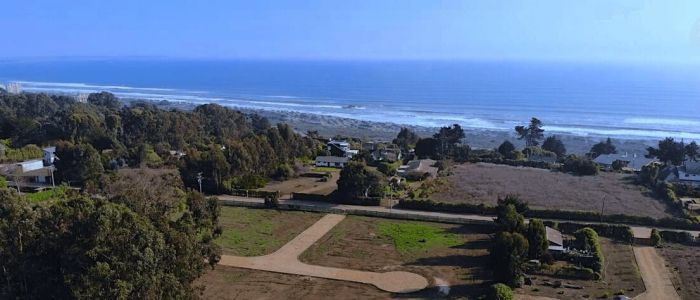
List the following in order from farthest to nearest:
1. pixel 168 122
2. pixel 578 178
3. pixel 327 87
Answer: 1. pixel 327 87
2. pixel 168 122
3. pixel 578 178

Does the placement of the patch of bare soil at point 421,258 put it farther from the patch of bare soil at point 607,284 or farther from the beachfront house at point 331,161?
the beachfront house at point 331,161

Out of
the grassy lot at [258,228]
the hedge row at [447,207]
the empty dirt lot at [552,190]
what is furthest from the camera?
the empty dirt lot at [552,190]

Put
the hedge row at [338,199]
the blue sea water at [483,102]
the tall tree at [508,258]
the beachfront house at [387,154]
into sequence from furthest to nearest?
1. the blue sea water at [483,102]
2. the beachfront house at [387,154]
3. the hedge row at [338,199]
4. the tall tree at [508,258]

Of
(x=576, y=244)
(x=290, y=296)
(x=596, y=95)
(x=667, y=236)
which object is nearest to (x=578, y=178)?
(x=667, y=236)

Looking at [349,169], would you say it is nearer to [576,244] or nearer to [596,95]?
[576,244]

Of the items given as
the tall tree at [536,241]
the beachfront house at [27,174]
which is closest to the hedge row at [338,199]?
the tall tree at [536,241]

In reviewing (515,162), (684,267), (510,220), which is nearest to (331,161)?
(515,162)

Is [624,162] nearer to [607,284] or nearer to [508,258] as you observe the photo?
[607,284]
